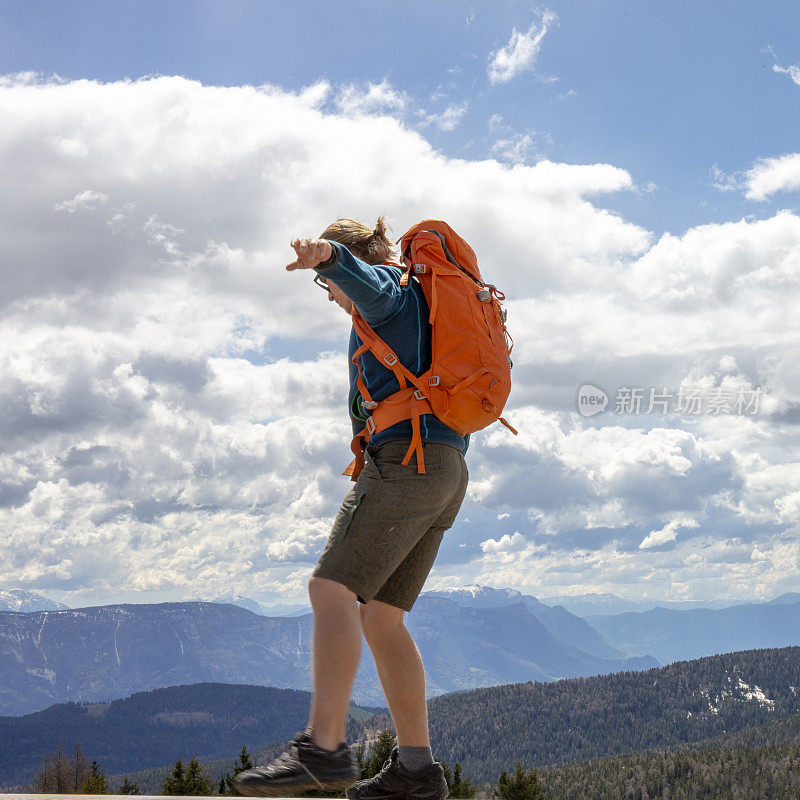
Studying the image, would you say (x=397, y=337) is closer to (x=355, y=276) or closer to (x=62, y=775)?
(x=355, y=276)

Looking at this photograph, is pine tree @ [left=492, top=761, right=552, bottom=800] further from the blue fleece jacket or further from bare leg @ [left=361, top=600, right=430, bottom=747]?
the blue fleece jacket

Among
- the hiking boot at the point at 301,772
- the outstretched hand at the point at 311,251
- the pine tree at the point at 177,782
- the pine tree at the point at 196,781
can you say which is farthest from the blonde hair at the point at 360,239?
the pine tree at the point at 177,782

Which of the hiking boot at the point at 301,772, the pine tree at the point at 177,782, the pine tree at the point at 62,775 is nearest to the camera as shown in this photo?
the hiking boot at the point at 301,772

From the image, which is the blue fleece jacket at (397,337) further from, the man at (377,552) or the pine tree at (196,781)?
the pine tree at (196,781)

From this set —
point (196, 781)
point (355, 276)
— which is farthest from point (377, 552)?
point (196, 781)

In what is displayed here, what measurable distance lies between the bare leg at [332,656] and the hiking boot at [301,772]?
52 millimetres

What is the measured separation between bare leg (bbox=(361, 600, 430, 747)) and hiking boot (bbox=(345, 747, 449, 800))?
5.6 inches

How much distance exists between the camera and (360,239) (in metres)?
4.54

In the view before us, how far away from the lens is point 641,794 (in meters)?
144

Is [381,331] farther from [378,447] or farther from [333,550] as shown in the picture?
[333,550]

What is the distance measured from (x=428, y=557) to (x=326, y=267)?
174 centimetres

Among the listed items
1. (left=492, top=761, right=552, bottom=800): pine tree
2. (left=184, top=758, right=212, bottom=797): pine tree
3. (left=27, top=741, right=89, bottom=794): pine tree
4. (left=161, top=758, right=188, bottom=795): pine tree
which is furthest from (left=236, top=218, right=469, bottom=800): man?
(left=27, top=741, right=89, bottom=794): pine tree

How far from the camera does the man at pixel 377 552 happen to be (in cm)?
368

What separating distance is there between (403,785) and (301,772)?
1003 mm
